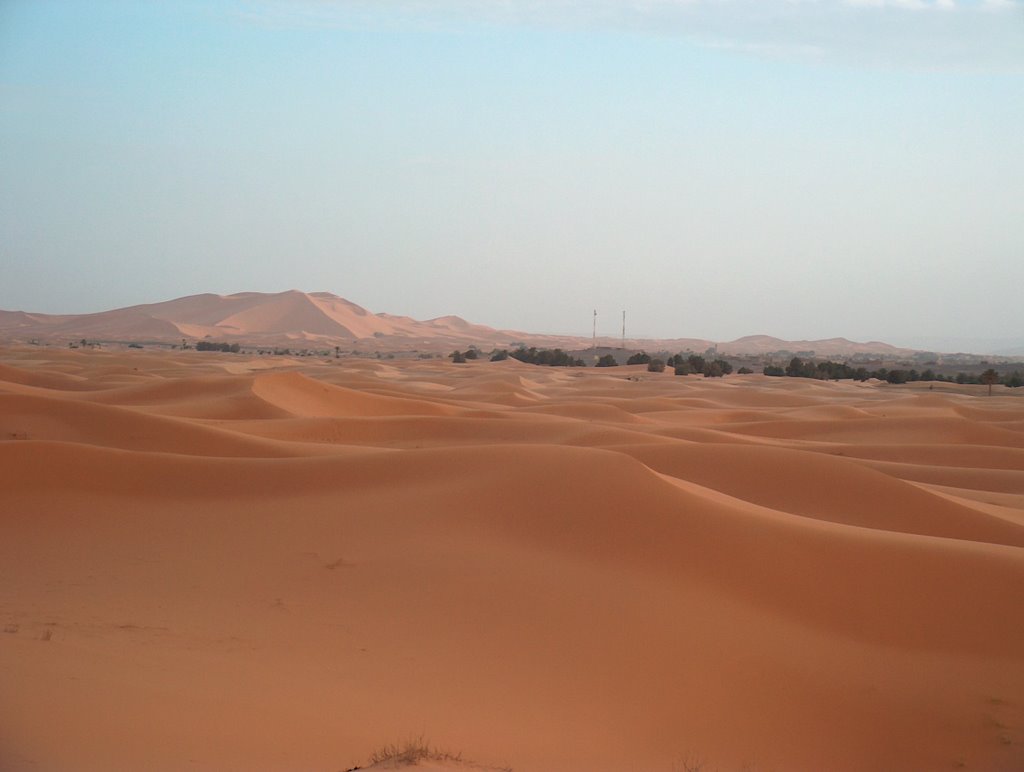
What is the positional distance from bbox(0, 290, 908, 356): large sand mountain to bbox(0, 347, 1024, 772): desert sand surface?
9247 centimetres

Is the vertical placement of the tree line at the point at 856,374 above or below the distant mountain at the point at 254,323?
below

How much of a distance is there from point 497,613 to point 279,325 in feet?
452

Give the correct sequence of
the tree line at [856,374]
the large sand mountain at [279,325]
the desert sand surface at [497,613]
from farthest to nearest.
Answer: the large sand mountain at [279,325] → the tree line at [856,374] → the desert sand surface at [497,613]

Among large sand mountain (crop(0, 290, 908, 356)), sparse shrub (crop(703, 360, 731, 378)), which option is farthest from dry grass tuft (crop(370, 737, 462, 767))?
large sand mountain (crop(0, 290, 908, 356))

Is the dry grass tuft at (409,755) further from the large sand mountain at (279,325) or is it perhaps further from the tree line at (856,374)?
the large sand mountain at (279,325)

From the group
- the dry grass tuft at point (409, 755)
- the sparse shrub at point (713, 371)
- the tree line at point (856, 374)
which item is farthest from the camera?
the sparse shrub at point (713, 371)

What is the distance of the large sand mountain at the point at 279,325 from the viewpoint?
114625 mm

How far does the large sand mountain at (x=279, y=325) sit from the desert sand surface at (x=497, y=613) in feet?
303

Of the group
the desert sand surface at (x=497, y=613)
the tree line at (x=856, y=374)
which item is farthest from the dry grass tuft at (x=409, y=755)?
the tree line at (x=856, y=374)

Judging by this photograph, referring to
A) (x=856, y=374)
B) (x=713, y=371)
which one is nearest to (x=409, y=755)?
(x=713, y=371)

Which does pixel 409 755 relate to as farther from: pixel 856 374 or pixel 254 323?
pixel 254 323

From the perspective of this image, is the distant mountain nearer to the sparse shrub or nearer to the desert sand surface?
the sparse shrub

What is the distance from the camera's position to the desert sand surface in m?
4.37

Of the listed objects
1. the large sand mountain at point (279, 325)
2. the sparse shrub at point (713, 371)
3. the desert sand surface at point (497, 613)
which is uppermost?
the large sand mountain at point (279, 325)
